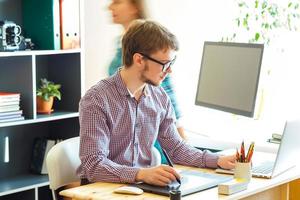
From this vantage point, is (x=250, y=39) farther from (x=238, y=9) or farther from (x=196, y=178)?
(x=196, y=178)

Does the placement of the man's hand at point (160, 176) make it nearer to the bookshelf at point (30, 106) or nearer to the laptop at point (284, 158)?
the laptop at point (284, 158)

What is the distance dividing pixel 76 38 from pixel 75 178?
146 cm

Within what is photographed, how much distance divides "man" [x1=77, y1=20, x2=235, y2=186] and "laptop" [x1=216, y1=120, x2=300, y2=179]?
0.13 meters

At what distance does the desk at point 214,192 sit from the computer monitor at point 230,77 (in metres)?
0.49

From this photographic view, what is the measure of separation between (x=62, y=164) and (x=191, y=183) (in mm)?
569

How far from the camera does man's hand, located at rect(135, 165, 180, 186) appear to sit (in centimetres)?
208

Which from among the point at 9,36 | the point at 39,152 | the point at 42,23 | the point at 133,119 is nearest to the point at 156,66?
the point at 133,119

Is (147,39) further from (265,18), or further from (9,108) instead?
(265,18)

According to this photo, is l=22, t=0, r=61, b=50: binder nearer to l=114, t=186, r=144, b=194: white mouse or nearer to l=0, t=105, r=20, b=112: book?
l=0, t=105, r=20, b=112: book

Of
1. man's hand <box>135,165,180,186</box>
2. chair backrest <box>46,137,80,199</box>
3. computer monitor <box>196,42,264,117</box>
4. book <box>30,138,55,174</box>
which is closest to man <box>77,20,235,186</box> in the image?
man's hand <box>135,165,180,186</box>

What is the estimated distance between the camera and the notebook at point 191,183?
2045 mm

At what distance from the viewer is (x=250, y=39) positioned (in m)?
4.15

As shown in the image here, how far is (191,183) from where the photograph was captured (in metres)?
2.14

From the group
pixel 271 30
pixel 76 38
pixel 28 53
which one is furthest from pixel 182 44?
pixel 28 53
